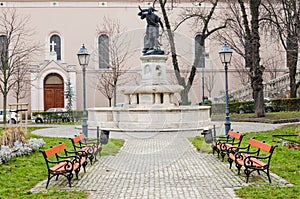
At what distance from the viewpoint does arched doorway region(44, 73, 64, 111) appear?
3994cm

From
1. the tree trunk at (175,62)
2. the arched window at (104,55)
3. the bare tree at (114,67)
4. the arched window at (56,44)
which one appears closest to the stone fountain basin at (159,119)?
the tree trunk at (175,62)

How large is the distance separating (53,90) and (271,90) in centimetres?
1929

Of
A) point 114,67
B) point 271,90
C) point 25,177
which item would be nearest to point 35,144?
point 25,177

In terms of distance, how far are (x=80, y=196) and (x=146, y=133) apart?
11.0 m

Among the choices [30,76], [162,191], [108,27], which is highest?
[108,27]

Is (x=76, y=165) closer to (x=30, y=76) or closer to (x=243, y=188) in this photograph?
(x=243, y=188)

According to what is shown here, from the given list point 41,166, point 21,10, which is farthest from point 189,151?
point 21,10

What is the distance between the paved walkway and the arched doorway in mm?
26912

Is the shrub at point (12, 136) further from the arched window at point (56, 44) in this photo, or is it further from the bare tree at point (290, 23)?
the arched window at point (56, 44)

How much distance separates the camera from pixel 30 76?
39.7 meters

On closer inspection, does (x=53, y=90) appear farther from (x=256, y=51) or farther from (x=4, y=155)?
(x=4, y=155)

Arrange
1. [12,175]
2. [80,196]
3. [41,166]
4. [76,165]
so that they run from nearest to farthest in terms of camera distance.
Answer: [80,196] < [76,165] < [12,175] < [41,166]

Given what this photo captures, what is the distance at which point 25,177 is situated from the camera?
9.49m

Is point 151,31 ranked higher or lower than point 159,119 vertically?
higher
